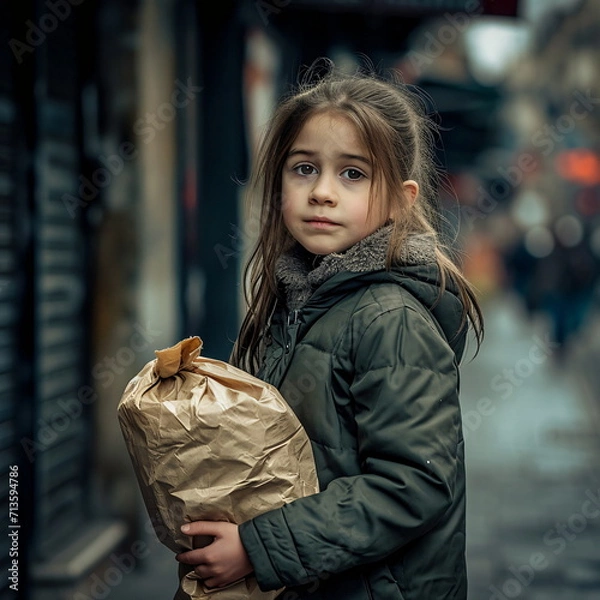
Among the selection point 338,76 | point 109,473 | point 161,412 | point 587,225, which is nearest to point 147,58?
point 109,473

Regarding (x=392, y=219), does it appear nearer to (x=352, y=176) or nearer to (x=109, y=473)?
(x=352, y=176)

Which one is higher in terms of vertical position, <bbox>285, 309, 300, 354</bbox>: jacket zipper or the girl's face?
the girl's face

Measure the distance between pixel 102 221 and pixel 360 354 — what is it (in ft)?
11.6

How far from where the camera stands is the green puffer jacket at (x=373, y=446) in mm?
1836

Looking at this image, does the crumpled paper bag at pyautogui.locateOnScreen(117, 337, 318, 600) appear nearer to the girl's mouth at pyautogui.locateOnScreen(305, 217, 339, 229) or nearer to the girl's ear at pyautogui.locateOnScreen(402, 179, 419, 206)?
the girl's mouth at pyautogui.locateOnScreen(305, 217, 339, 229)

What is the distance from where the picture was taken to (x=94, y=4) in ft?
17.0

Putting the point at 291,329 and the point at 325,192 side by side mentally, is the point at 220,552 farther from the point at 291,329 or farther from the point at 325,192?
the point at 325,192

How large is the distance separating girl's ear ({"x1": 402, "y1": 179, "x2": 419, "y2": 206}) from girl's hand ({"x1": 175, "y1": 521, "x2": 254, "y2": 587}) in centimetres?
81

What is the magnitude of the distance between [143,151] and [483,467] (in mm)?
3559

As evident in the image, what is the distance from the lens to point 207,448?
5.91 ft
